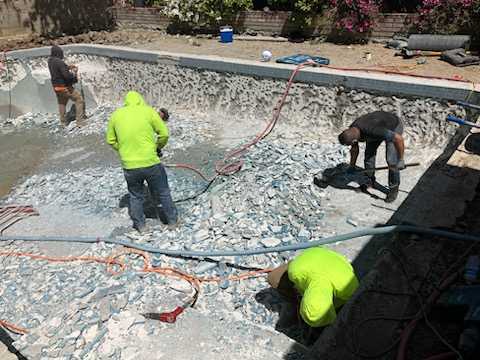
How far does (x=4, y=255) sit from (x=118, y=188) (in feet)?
6.51

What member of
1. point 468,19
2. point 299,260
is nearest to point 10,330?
point 299,260

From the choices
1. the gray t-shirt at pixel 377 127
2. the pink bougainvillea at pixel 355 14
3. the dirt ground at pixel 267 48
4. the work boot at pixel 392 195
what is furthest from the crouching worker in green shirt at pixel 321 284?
the pink bougainvillea at pixel 355 14

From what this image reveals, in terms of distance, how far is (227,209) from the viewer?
6.06 meters

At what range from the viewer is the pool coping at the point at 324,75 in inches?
262

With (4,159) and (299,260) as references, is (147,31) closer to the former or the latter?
(4,159)

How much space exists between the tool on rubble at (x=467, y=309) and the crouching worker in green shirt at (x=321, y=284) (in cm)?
72

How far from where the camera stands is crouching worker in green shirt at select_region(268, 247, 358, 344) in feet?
10.8

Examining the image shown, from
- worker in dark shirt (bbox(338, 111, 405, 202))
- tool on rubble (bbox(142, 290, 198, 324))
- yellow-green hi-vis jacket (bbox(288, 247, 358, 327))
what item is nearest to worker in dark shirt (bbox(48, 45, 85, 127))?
worker in dark shirt (bbox(338, 111, 405, 202))

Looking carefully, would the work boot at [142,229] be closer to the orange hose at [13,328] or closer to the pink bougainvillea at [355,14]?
the orange hose at [13,328]

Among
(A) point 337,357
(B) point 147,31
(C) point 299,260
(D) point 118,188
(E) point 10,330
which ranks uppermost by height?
(B) point 147,31

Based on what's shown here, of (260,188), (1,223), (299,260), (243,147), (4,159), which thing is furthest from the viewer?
(4,159)

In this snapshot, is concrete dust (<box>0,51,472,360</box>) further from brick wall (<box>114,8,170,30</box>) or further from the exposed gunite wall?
brick wall (<box>114,8,170,30</box>)

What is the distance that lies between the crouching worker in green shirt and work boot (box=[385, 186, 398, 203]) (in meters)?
2.53

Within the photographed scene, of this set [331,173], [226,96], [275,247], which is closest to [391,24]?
[226,96]
